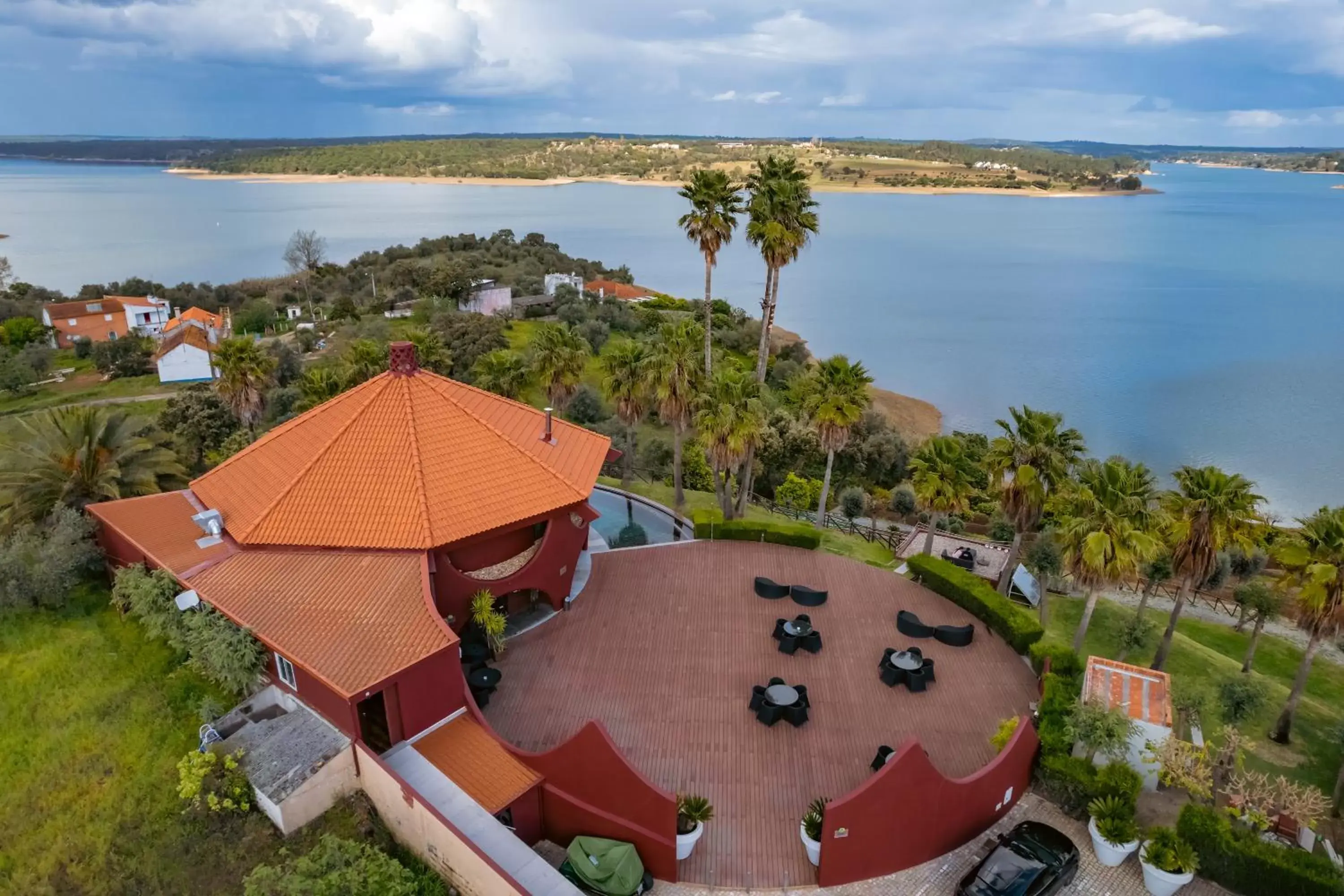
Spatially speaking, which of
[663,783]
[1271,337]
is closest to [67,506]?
[663,783]

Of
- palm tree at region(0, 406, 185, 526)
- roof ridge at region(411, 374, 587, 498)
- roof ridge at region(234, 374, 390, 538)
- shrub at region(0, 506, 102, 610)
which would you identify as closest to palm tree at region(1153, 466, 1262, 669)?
roof ridge at region(411, 374, 587, 498)

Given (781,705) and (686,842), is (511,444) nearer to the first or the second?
(781,705)

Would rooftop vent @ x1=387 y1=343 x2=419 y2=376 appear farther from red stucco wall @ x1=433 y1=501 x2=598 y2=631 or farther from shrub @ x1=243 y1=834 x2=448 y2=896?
shrub @ x1=243 y1=834 x2=448 y2=896

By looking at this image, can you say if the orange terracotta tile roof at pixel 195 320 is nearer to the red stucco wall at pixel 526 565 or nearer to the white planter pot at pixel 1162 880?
the red stucco wall at pixel 526 565

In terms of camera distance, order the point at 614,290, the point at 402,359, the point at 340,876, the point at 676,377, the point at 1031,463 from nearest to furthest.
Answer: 1. the point at 340,876
2. the point at 402,359
3. the point at 1031,463
4. the point at 676,377
5. the point at 614,290

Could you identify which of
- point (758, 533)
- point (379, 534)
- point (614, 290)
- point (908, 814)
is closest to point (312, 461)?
point (379, 534)

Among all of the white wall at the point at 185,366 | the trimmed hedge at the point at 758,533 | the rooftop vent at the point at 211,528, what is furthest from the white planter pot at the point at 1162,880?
the white wall at the point at 185,366
